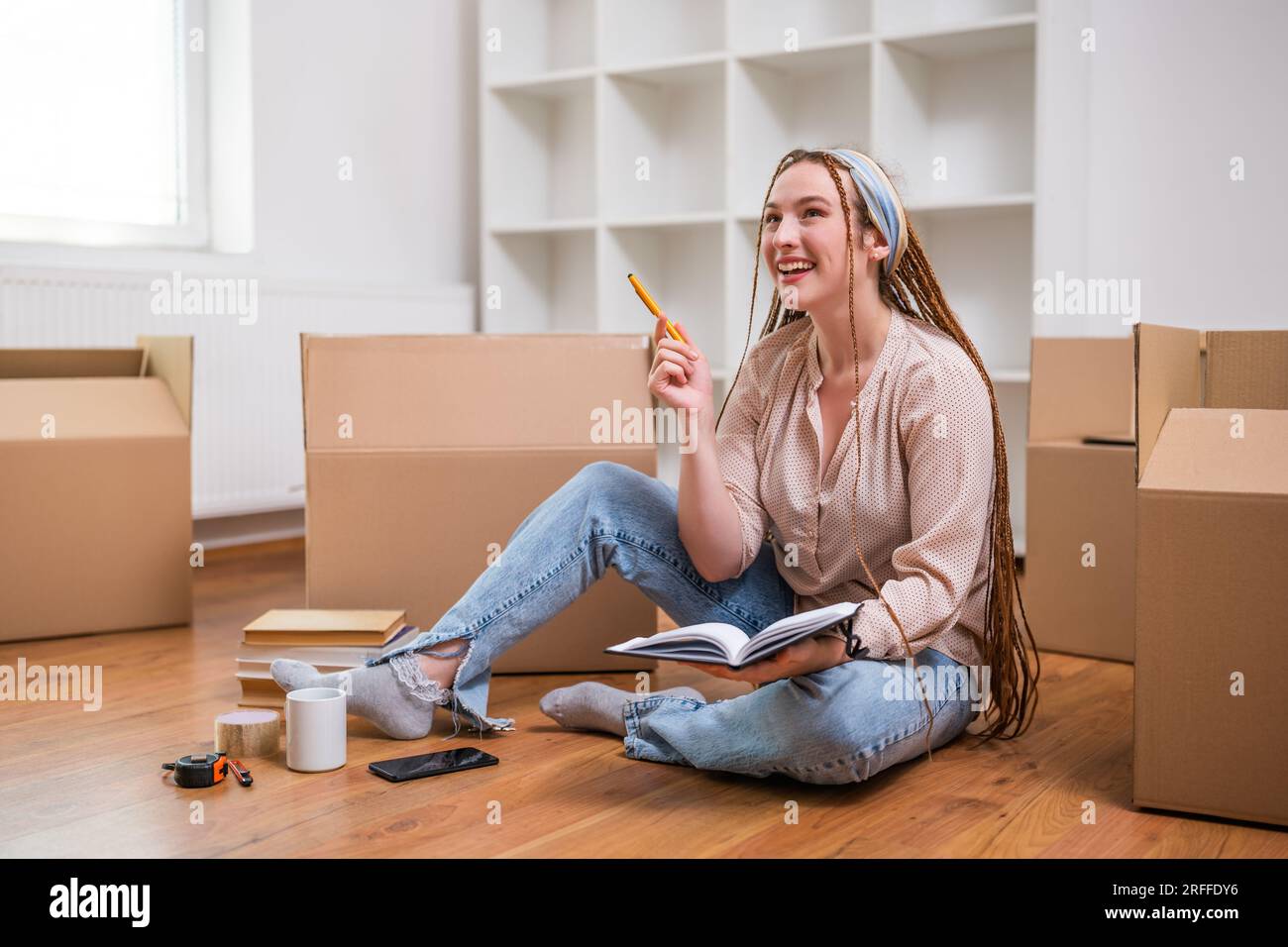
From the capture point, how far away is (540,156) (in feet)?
12.7

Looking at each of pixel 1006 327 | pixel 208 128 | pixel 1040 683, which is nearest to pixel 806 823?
pixel 1040 683

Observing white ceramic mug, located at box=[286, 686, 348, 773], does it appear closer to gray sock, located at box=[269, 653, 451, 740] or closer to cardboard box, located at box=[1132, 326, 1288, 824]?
gray sock, located at box=[269, 653, 451, 740]

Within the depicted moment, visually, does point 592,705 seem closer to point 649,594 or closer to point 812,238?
point 649,594

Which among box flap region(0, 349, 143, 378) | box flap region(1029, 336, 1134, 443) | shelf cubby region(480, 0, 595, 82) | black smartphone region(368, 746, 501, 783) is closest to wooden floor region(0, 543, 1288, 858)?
black smartphone region(368, 746, 501, 783)

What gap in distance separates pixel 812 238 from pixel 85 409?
1428 mm

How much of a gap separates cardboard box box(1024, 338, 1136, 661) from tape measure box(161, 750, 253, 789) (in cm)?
138

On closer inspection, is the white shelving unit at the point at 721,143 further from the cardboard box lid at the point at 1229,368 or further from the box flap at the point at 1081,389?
the cardboard box lid at the point at 1229,368

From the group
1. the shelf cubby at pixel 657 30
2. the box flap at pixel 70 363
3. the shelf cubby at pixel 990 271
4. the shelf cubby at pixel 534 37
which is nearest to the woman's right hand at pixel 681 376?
the box flap at pixel 70 363

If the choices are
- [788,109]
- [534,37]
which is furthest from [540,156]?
[788,109]

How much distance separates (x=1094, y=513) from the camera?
2188 millimetres

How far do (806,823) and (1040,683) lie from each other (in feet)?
2.48

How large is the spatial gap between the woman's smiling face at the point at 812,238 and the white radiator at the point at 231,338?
5.42ft

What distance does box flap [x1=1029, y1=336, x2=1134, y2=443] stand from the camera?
89.3 inches

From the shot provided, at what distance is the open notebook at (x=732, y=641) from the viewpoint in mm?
1297
